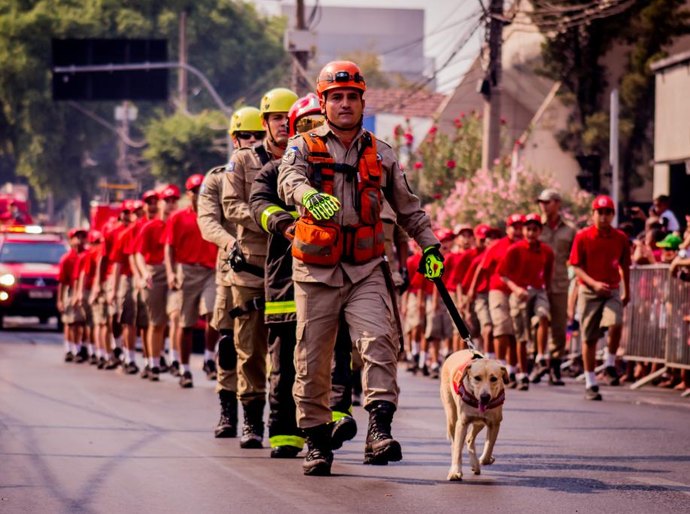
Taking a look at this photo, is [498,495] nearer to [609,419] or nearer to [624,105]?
[609,419]

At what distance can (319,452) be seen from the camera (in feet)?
32.4

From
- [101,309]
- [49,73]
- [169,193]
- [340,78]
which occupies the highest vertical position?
[49,73]

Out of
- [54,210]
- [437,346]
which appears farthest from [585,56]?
[54,210]

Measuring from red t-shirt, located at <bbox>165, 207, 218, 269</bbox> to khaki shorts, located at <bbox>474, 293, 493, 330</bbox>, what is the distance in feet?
11.6

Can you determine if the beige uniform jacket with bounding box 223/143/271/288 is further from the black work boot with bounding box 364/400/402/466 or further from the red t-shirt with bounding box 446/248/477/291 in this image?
the red t-shirt with bounding box 446/248/477/291

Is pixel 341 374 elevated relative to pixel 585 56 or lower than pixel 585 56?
lower

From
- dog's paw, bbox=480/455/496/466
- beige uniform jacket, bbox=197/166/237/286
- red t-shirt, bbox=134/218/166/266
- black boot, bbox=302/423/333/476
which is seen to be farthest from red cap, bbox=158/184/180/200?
black boot, bbox=302/423/333/476

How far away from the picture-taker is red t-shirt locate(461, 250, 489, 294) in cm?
2041

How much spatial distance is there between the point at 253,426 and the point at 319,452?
1738mm

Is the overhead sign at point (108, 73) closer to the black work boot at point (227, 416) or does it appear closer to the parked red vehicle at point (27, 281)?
the parked red vehicle at point (27, 281)

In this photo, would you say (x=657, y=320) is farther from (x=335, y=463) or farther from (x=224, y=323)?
(x=335, y=463)

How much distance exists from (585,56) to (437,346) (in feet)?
52.6

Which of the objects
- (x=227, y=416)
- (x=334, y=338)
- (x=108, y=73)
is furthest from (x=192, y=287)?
(x=108, y=73)

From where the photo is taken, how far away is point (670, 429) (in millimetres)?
13680
